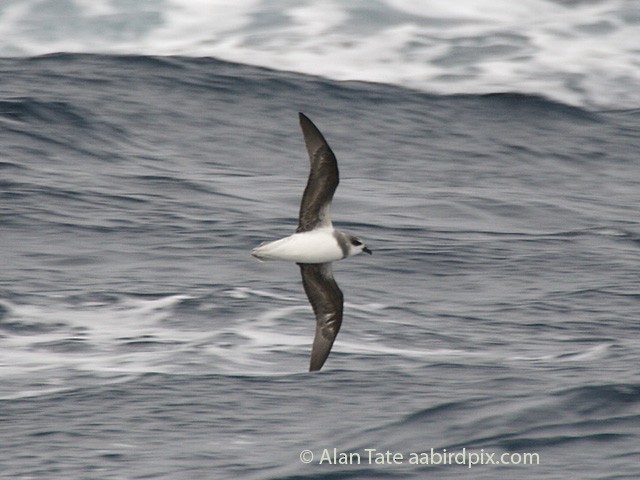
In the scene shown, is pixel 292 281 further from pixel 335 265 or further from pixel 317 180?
pixel 317 180

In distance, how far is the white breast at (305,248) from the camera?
8.32 meters

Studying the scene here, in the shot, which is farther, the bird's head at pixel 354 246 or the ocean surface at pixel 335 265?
the ocean surface at pixel 335 265

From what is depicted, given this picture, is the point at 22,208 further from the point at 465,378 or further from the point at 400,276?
the point at 465,378

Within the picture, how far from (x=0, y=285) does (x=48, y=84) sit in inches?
293

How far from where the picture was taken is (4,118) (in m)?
Answer: 17.1

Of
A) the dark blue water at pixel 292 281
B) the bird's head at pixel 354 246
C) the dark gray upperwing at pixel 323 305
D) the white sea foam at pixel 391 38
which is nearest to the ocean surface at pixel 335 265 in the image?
the dark blue water at pixel 292 281

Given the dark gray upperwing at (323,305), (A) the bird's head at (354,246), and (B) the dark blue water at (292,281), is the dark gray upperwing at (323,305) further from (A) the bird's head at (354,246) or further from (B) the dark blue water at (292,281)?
(B) the dark blue water at (292,281)

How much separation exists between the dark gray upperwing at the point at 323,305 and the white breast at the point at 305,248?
0.57 m

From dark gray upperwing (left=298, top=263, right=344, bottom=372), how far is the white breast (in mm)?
571

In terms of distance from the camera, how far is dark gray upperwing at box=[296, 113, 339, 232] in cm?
845

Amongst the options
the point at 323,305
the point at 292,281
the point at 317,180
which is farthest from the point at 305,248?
the point at 292,281

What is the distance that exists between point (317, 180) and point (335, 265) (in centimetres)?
551

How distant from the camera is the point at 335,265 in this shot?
1399 centimetres

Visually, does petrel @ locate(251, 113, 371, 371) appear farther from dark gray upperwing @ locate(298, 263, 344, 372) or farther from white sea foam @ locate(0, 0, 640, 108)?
white sea foam @ locate(0, 0, 640, 108)
